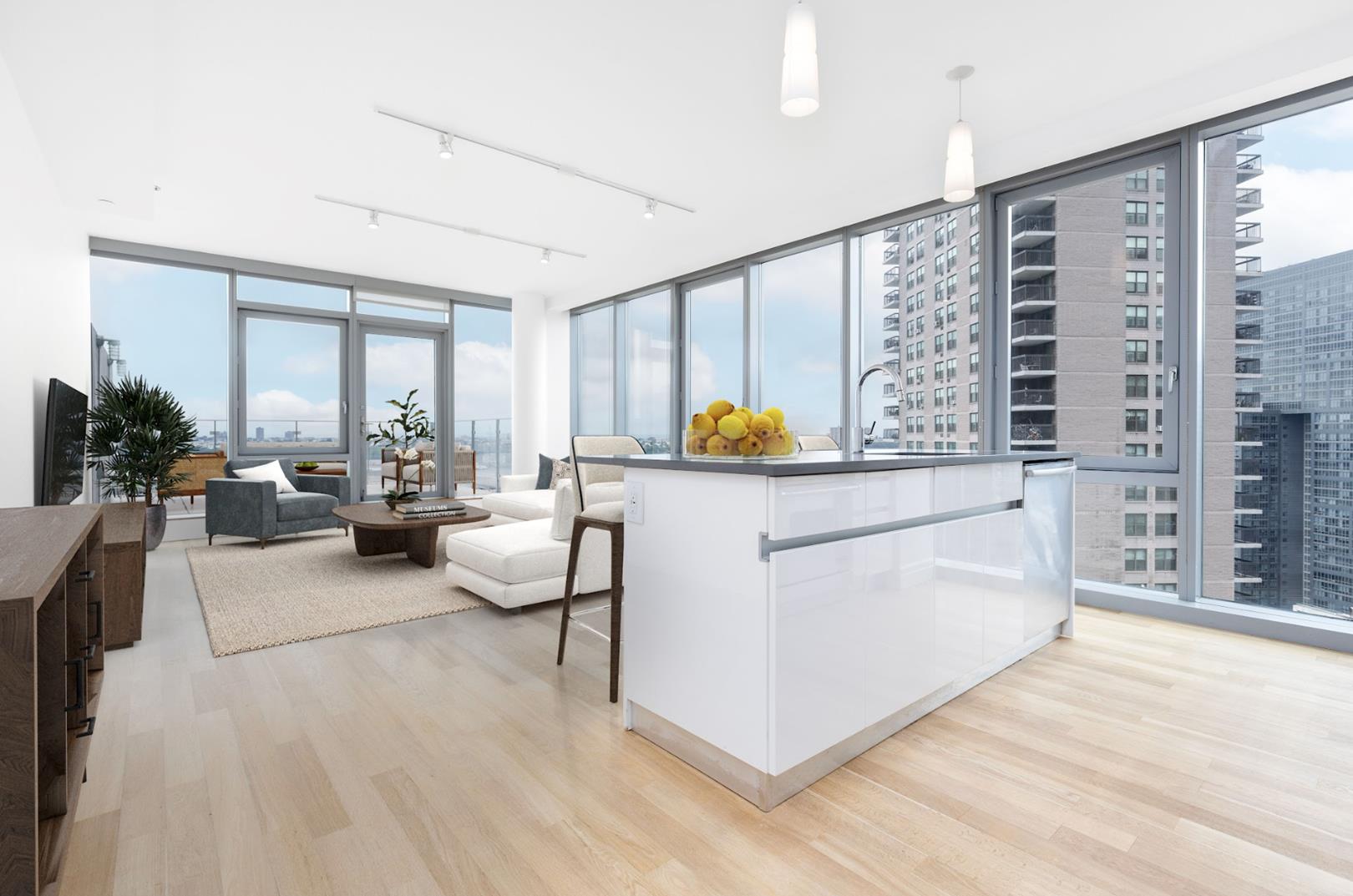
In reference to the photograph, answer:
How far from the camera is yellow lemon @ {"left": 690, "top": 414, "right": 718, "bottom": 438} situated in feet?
6.81

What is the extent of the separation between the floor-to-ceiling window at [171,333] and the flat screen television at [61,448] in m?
2.60

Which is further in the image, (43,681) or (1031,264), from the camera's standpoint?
(1031,264)

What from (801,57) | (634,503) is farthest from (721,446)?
(801,57)

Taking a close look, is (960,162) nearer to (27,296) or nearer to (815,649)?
(815,649)

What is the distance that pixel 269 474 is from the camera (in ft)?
18.5

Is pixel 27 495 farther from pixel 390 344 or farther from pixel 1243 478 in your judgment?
pixel 1243 478

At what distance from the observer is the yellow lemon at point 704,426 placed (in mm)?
2074

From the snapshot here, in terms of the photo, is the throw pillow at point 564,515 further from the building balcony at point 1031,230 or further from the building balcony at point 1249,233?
the building balcony at point 1249,233

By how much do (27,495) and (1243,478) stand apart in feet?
20.9

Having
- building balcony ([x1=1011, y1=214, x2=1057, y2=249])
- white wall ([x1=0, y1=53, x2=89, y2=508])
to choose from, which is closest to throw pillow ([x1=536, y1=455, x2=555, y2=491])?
white wall ([x1=0, y1=53, x2=89, y2=508])

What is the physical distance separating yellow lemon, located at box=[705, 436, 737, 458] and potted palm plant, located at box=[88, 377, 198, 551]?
200 inches

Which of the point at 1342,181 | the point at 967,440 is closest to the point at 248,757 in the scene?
the point at 967,440

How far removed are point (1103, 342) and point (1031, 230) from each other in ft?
2.77

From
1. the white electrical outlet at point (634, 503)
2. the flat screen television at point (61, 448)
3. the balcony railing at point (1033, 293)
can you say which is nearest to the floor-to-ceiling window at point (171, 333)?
the flat screen television at point (61, 448)
